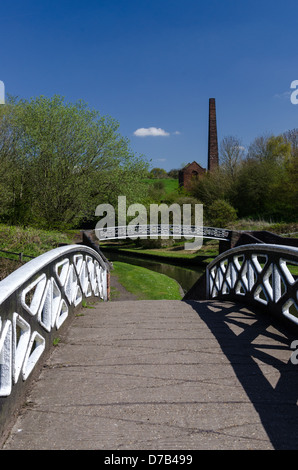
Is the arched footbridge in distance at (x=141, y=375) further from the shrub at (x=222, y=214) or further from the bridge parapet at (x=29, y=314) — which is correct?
the shrub at (x=222, y=214)

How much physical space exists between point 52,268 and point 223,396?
2149mm

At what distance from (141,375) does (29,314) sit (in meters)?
1.10

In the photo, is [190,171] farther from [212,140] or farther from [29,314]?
[29,314]

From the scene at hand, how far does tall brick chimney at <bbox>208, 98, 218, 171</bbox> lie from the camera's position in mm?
54781

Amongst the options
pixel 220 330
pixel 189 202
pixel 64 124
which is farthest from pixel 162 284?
pixel 189 202

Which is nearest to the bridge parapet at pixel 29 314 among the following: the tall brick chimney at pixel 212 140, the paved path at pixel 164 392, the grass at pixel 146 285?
the paved path at pixel 164 392

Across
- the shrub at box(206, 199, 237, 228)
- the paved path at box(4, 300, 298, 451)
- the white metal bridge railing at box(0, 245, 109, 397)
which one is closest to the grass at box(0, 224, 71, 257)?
the white metal bridge railing at box(0, 245, 109, 397)

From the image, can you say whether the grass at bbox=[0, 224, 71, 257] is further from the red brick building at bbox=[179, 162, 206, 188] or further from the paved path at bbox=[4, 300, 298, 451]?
the red brick building at bbox=[179, 162, 206, 188]

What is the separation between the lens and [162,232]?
120 feet

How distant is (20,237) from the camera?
53.6 ft

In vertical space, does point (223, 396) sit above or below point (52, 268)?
below

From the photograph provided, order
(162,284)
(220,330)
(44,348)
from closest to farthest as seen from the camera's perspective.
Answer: (44,348), (220,330), (162,284)
